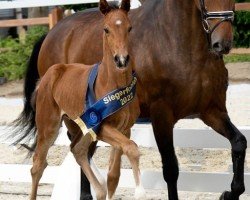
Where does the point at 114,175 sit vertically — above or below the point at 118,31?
below

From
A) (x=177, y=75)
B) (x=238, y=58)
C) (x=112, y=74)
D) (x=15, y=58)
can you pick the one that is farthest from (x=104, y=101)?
(x=238, y=58)

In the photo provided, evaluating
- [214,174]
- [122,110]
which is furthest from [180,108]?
[214,174]

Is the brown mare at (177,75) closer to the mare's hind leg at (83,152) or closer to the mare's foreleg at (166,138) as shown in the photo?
the mare's foreleg at (166,138)

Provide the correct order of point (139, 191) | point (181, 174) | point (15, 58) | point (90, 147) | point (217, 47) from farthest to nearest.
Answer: point (15, 58) → point (181, 174) → point (90, 147) → point (217, 47) → point (139, 191)

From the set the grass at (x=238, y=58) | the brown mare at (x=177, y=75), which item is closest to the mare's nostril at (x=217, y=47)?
the brown mare at (x=177, y=75)

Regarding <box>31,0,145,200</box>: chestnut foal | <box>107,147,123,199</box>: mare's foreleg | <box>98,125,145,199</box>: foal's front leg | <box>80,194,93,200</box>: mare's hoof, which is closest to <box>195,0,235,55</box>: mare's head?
<box>31,0,145,200</box>: chestnut foal

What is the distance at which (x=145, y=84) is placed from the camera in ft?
17.6

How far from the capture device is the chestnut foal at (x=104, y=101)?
441cm

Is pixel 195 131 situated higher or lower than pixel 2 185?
higher

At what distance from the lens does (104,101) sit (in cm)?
467

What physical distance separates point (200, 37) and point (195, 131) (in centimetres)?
117

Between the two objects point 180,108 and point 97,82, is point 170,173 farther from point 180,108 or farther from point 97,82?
point 97,82

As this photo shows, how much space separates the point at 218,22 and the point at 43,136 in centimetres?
149

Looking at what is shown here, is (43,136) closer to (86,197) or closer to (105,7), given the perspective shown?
(86,197)
